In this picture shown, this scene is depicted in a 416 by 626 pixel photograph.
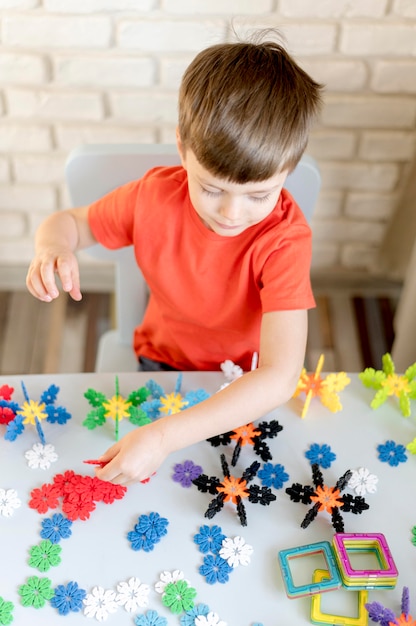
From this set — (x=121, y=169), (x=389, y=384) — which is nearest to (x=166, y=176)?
(x=121, y=169)

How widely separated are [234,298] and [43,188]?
2.73 feet

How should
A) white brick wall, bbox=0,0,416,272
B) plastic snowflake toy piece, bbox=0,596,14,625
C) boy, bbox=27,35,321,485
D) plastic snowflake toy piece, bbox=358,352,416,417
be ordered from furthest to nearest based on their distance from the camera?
white brick wall, bbox=0,0,416,272, plastic snowflake toy piece, bbox=358,352,416,417, boy, bbox=27,35,321,485, plastic snowflake toy piece, bbox=0,596,14,625

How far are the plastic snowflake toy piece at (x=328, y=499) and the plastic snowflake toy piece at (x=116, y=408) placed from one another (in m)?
0.21

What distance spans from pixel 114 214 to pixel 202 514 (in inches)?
18.1

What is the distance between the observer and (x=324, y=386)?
91cm

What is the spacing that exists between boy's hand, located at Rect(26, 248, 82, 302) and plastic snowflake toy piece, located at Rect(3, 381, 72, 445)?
0.41 feet

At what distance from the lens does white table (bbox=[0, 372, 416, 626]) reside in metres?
0.71

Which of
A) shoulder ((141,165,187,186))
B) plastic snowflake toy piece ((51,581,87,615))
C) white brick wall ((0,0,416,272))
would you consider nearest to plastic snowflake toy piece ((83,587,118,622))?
plastic snowflake toy piece ((51,581,87,615))

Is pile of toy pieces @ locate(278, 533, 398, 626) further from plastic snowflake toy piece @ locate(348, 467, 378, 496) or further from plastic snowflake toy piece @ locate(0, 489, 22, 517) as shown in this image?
plastic snowflake toy piece @ locate(0, 489, 22, 517)

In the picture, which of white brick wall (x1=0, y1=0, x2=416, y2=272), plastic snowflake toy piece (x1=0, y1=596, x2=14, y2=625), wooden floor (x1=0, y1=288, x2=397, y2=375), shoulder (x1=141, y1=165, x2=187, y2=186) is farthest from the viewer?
wooden floor (x1=0, y1=288, x2=397, y2=375)

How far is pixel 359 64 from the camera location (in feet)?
4.57

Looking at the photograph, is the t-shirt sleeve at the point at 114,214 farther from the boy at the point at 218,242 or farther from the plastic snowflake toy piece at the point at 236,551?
the plastic snowflake toy piece at the point at 236,551

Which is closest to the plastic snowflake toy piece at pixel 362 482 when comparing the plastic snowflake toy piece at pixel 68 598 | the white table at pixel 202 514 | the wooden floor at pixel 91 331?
the white table at pixel 202 514

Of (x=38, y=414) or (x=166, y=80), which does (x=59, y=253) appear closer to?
(x=38, y=414)
